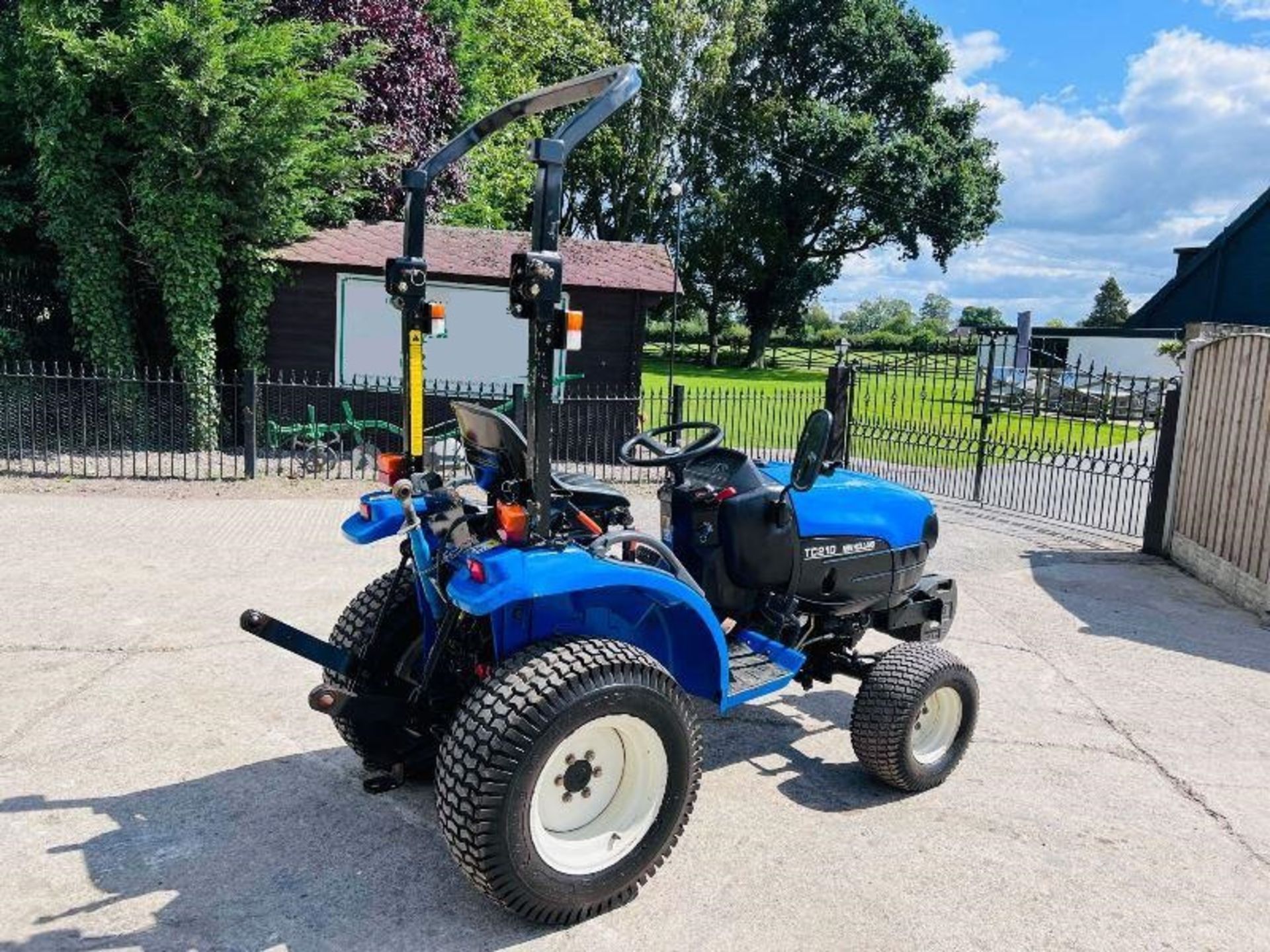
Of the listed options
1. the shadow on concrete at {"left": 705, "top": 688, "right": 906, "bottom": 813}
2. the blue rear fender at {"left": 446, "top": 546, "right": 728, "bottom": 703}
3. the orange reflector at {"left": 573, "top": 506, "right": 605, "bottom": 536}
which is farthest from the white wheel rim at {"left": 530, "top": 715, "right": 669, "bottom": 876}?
the shadow on concrete at {"left": 705, "top": 688, "right": 906, "bottom": 813}

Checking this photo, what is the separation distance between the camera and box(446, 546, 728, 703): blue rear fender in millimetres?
2904

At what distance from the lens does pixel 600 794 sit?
3.18 m

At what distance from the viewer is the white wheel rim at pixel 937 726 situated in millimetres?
4105

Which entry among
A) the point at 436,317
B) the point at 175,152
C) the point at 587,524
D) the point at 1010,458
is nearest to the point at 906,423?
the point at 1010,458

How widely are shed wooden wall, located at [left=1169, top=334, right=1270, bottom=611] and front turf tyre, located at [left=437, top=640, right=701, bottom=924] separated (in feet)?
19.1

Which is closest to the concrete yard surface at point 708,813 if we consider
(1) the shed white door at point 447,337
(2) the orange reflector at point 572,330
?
(2) the orange reflector at point 572,330

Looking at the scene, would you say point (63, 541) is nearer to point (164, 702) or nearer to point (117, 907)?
point (164, 702)

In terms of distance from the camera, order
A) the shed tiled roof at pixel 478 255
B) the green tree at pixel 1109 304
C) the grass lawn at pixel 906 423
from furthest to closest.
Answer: the green tree at pixel 1109 304, the shed tiled roof at pixel 478 255, the grass lawn at pixel 906 423

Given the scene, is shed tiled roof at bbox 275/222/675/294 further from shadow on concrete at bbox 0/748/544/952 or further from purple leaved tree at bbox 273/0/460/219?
shadow on concrete at bbox 0/748/544/952

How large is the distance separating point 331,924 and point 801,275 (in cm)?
3446

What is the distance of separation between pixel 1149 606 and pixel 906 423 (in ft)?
34.2

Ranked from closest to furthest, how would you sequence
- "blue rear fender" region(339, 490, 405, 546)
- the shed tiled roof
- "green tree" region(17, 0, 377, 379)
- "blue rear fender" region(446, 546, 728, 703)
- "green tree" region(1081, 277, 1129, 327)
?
"blue rear fender" region(446, 546, 728, 703) → "blue rear fender" region(339, 490, 405, 546) → "green tree" region(17, 0, 377, 379) → the shed tiled roof → "green tree" region(1081, 277, 1129, 327)

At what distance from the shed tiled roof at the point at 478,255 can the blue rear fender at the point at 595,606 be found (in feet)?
31.9

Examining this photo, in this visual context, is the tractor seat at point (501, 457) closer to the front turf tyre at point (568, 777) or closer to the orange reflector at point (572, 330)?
the orange reflector at point (572, 330)
